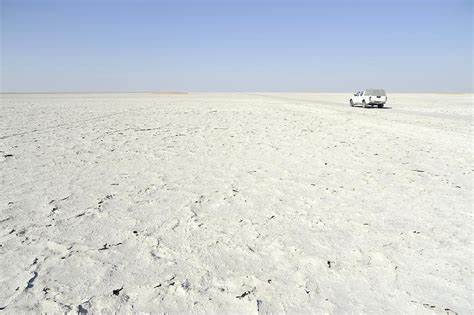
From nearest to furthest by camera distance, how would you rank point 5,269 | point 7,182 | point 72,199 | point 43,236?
point 5,269 → point 43,236 → point 72,199 → point 7,182

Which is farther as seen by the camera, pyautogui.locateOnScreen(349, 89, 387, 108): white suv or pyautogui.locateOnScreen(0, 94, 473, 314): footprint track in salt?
pyautogui.locateOnScreen(349, 89, 387, 108): white suv

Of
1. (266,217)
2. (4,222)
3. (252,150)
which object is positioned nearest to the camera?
(4,222)

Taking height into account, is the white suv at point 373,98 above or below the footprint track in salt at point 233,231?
above

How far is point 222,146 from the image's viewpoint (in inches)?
383

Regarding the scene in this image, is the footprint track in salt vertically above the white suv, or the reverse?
the white suv

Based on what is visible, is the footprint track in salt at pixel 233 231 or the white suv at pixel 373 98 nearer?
the footprint track in salt at pixel 233 231

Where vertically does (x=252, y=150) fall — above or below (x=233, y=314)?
above

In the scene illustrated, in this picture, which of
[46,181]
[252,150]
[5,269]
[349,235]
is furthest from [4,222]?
[252,150]

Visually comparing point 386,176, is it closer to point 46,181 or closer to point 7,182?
point 46,181

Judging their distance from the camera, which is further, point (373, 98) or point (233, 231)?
point (373, 98)

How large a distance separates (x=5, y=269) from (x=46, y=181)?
3.01m

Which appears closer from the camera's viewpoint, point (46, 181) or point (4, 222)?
point (4, 222)

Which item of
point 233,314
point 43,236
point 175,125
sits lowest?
point 233,314

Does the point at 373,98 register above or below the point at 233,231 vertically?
above
